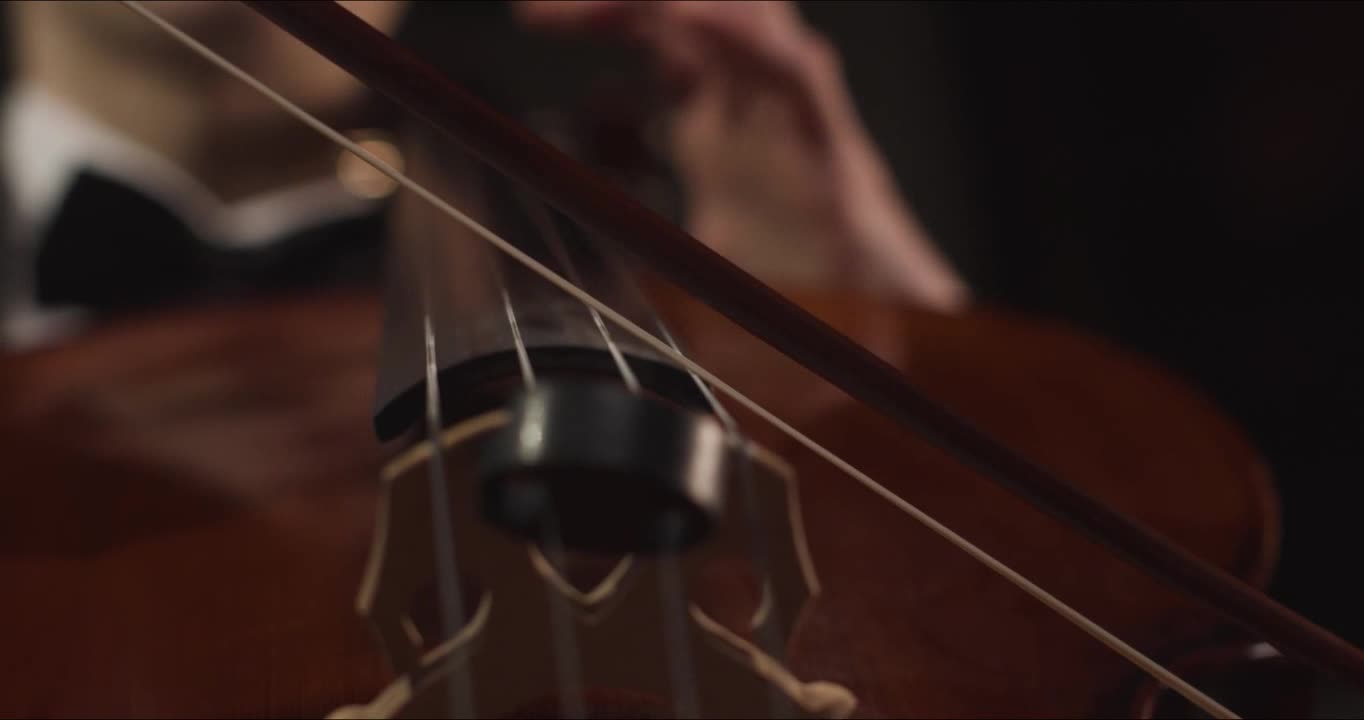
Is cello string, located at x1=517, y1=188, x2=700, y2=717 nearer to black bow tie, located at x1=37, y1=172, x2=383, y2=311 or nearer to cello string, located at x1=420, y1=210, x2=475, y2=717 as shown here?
cello string, located at x1=420, y1=210, x2=475, y2=717

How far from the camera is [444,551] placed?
13.9 inches

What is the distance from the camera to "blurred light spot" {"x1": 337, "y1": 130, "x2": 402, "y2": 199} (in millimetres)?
910

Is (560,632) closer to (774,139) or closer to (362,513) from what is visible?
(362,513)

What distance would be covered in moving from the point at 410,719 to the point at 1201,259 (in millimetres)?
964

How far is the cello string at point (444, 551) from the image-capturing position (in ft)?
1.06

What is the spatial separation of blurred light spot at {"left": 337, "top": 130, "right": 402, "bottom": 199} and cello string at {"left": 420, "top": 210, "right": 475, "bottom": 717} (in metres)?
0.57

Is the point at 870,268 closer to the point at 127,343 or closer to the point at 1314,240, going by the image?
the point at 1314,240

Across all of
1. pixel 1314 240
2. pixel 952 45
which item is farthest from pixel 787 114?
pixel 952 45

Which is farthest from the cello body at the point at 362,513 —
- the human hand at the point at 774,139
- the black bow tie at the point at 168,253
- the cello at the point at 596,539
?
the black bow tie at the point at 168,253

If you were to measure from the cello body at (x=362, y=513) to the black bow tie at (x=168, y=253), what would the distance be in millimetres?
306

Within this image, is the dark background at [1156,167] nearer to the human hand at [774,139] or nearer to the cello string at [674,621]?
the human hand at [774,139]

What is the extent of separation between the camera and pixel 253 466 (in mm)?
518

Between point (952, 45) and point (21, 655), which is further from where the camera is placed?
point (952, 45)

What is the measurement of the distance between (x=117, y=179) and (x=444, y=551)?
2.59 feet
